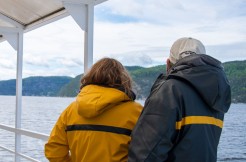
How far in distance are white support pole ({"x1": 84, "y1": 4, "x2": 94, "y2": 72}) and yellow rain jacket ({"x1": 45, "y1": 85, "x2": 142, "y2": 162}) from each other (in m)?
1.52

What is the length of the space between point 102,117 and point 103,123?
0.9 inches

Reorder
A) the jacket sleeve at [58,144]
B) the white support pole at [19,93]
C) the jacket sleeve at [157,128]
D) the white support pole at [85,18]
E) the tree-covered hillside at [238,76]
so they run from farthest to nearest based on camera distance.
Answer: the white support pole at [19,93] → the white support pole at [85,18] → the tree-covered hillside at [238,76] → the jacket sleeve at [58,144] → the jacket sleeve at [157,128]

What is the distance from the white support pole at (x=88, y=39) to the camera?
300 centimetres

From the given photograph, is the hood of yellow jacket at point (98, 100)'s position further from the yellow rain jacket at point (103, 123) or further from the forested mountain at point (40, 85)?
the forested mountain at point (40, 85)

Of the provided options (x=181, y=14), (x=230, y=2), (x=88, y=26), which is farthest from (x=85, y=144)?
(x=181, y=14)

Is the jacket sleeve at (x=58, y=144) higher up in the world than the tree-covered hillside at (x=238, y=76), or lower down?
lower down

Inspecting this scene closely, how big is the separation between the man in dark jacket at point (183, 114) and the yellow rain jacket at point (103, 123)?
0.21m

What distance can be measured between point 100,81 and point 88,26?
1570 mm

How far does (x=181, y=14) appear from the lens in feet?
47.7

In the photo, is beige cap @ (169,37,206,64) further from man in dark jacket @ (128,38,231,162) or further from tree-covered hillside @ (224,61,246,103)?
tree-covered hillside @ (224,61,246,103)

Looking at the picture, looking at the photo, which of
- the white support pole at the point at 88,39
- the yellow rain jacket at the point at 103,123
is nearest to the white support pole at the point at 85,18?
the white support pole at the point at 88,39

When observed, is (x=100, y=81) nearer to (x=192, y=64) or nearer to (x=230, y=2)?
(x=192, y=64)

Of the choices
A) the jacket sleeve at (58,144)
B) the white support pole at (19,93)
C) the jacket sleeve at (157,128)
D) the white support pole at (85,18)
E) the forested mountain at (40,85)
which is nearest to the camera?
the jacket sleeve at (157,128)

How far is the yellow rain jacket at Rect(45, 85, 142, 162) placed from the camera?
1446 mm
